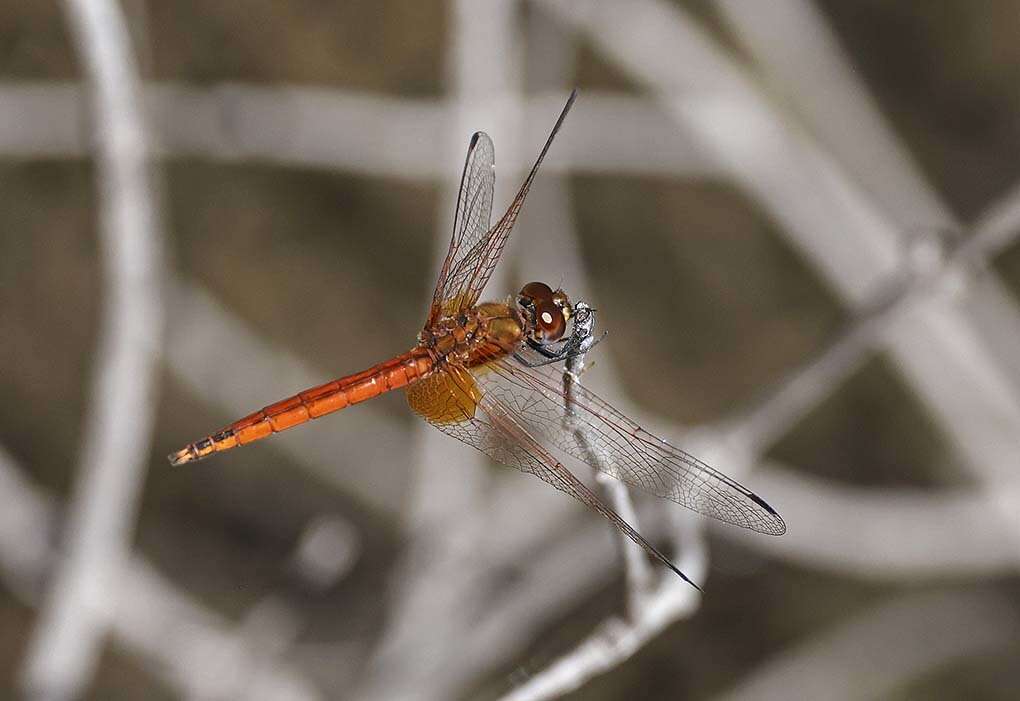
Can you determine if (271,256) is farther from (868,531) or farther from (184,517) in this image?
(868,531)

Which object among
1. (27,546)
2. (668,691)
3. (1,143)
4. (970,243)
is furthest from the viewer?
(668,691)

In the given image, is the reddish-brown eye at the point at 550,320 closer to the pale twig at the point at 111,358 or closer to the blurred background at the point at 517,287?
the pale twig at the point at 111,358

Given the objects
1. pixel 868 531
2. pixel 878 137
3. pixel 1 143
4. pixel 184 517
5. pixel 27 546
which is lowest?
pixel 868 531

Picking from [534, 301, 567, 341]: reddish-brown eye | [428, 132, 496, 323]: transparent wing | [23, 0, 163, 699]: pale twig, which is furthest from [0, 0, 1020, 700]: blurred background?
[534, 301, 567, 341]: reddish-brown eye

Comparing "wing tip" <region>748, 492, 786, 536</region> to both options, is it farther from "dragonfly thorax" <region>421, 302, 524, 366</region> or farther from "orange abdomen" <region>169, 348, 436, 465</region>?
"orange abdomen" <region>169, 348, 436, 465</region>

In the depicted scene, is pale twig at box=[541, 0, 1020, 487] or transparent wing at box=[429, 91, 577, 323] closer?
transparent wing at box=[429, 91, 577, 323]

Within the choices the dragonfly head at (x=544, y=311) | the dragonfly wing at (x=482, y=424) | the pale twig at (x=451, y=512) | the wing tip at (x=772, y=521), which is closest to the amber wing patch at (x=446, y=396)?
the dragonfly wing at (x=482, y=424)

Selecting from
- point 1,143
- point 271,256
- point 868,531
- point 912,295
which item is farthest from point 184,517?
point 912,295
